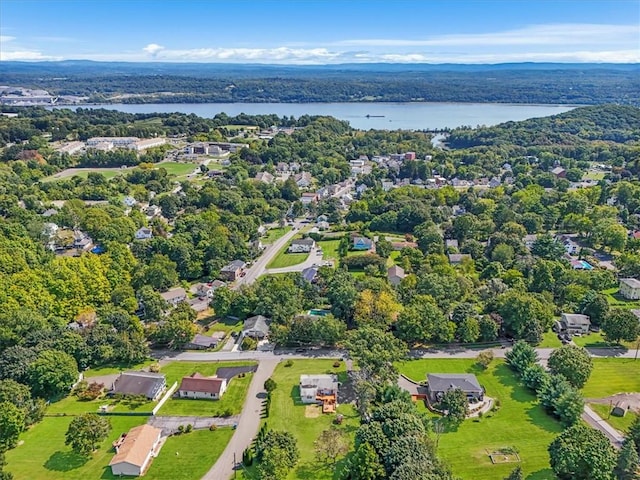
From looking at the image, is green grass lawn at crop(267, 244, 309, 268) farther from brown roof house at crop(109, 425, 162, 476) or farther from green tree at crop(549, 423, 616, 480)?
green tree at crop(549, 423, 616, 480)

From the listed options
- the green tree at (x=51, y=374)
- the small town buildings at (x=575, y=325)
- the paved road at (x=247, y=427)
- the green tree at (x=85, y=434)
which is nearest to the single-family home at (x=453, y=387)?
the paved road at (x=247, y=427)

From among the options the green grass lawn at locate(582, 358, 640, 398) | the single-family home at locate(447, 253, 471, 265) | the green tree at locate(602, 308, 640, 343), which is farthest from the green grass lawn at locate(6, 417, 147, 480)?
the single-family home at locate(447, 253, 471, 265)

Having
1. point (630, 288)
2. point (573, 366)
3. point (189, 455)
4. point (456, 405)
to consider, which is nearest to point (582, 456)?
point (456, 405)

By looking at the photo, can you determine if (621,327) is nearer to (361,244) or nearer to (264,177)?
(361,244)

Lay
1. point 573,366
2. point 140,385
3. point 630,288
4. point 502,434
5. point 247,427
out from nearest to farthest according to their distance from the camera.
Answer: point 502,434, point 247,427, point 573,366, point 140,385, point 630,288

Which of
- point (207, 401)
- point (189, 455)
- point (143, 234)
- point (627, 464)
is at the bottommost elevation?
point (207, 401)

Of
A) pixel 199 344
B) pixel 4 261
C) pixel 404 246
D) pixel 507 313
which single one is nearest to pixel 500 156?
pixel 404 246
